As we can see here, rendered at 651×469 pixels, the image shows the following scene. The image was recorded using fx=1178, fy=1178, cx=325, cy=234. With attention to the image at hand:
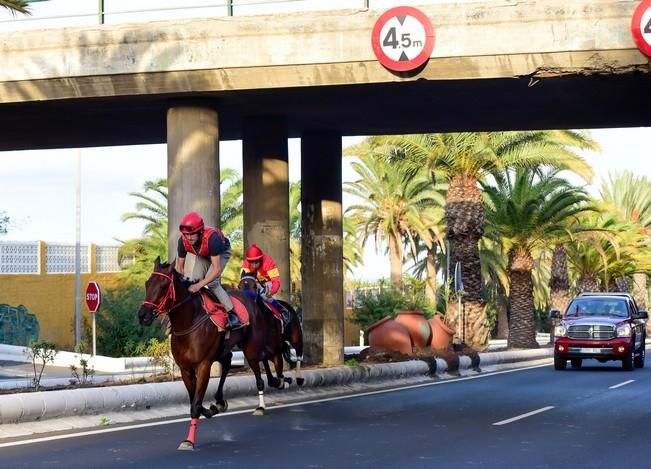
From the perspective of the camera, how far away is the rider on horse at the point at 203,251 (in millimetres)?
13844

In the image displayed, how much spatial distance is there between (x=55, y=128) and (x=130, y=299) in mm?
15209

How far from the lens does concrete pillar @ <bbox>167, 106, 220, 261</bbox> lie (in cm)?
2164

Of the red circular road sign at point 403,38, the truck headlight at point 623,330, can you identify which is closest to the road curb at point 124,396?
the red circular road sign at point 403,38

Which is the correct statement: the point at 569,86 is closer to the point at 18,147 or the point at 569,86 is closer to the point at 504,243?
the point at 18,147

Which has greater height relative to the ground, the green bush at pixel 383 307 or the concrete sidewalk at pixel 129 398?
the green bush at pixel 383 307

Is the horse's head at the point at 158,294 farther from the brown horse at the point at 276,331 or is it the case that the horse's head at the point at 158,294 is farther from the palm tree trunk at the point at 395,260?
the palm tree trunk at the point at 395,260

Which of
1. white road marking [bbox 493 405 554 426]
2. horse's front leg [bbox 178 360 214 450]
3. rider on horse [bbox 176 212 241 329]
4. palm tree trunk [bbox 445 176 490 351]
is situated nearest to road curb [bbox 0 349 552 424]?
horse's front leg [bbox 178 360 214 450]

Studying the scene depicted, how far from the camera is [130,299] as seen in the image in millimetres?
Answer: 40906

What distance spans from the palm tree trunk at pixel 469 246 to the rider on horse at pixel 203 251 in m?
25.3

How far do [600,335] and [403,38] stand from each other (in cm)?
1431

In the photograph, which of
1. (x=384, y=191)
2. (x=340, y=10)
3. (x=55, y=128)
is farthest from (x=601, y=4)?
(x=384, y=191)

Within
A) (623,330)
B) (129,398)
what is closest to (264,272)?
(129,398)

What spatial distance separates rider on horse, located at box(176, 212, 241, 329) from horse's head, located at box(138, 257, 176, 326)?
55cm

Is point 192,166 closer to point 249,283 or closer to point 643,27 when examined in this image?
point 249,283
